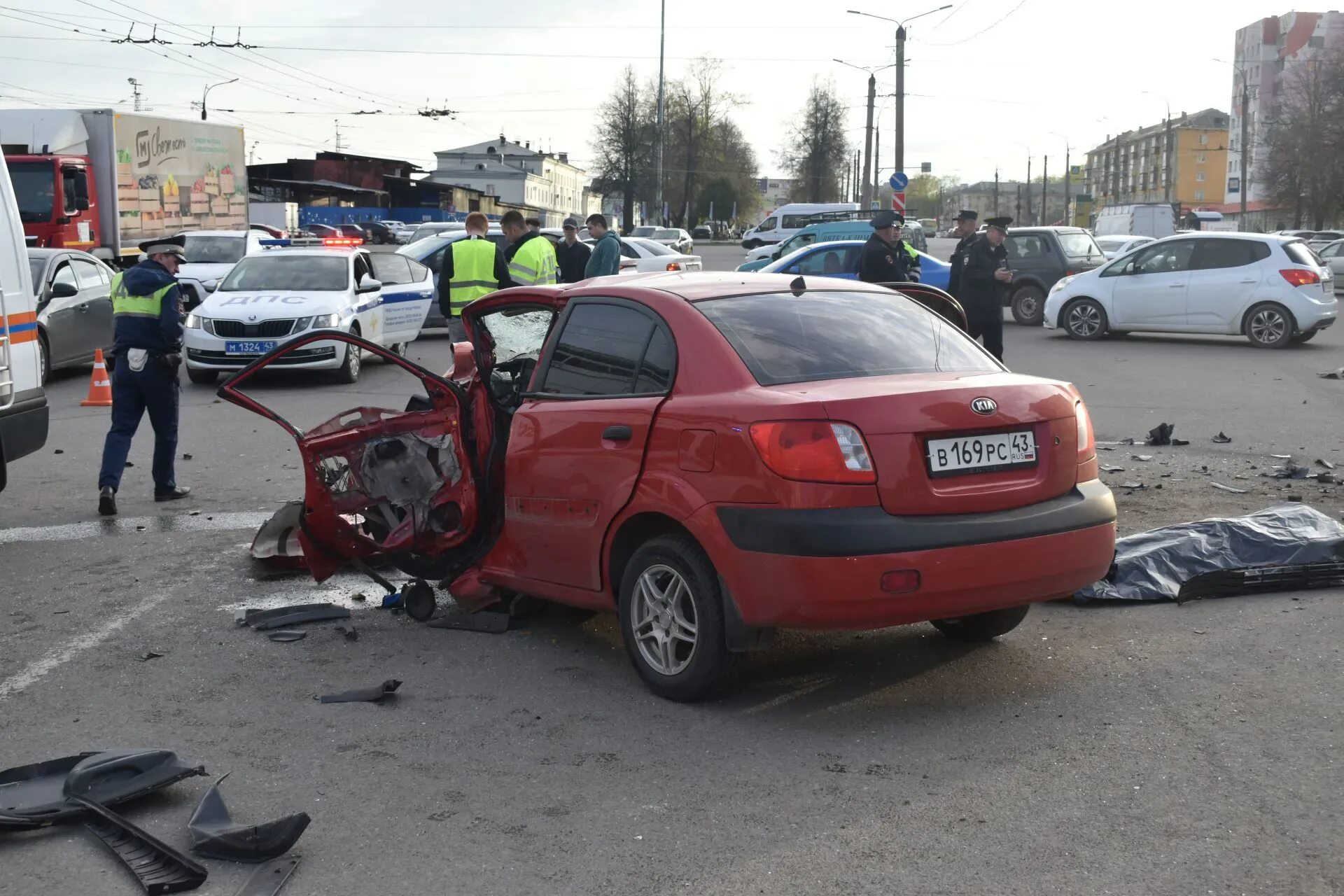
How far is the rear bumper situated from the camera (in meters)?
4.61

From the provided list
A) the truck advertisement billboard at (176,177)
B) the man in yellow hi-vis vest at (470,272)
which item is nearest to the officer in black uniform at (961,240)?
the man in yellow hi-vis vest at (470,272)

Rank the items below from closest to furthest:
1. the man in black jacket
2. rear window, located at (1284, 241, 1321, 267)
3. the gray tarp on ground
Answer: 1. the gray tarp on ground
2. the man in black jacket
3. rear window, located at (1284, 241, 1321, 267)

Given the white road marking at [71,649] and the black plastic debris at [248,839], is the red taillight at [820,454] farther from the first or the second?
the white road marking at [71,649]

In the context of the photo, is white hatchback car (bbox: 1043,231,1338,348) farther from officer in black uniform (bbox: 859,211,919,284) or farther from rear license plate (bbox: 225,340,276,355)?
rear license plate (bbox: 225,340,276,355)

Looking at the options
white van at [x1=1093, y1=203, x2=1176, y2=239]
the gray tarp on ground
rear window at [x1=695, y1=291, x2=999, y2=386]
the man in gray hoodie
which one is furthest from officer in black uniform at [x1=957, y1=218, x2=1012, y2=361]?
white van at [x1=1093, y1=203, x2=1176, y2=239]

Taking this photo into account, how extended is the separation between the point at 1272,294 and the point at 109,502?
1618 centimetres

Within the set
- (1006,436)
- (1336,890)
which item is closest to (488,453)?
(1006,436)

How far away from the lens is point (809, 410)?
4676 millimetres

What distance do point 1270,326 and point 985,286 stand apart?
9.44 m

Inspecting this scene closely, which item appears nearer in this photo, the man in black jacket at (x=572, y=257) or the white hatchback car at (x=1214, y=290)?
the man in black jacket at (x=572, y=257)

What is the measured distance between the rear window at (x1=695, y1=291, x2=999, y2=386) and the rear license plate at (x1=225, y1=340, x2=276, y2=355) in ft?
36.7

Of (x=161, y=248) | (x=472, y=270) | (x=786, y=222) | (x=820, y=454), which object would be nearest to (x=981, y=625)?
(x=820, y=454)

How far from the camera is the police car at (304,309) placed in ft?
51.5

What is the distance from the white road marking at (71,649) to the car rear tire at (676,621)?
93.0 inches
